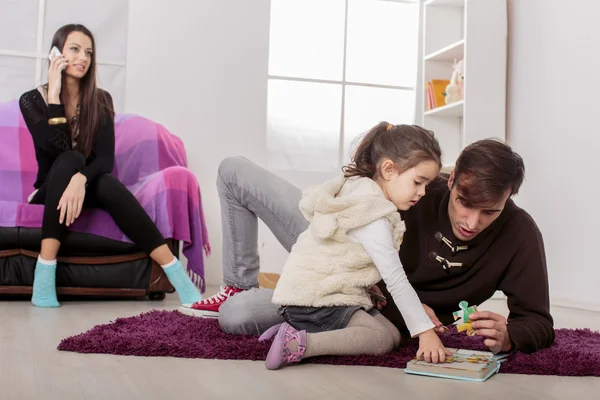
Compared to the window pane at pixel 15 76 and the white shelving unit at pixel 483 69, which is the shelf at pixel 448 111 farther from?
the window pane at pixel 15 76

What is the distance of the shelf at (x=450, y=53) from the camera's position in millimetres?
3971

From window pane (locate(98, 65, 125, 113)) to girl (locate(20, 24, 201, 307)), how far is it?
995 millimetres

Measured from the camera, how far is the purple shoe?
4.70 ft

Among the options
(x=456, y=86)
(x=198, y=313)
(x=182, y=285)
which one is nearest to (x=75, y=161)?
(x=182, y=285)

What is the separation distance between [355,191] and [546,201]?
89.8 inches

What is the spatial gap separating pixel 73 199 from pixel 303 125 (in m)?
1.95

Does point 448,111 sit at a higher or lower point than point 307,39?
lower

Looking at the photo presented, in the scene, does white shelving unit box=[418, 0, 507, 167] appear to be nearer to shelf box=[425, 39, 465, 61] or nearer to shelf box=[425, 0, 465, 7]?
shelf box=[425, 39, 465, 61]

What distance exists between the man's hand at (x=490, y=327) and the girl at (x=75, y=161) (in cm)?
141

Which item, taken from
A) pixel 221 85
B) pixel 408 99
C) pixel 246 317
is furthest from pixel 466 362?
pixel 408 99

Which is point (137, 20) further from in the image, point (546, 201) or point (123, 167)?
point (546, 201)

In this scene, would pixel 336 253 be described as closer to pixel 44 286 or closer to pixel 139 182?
pixel 44 286

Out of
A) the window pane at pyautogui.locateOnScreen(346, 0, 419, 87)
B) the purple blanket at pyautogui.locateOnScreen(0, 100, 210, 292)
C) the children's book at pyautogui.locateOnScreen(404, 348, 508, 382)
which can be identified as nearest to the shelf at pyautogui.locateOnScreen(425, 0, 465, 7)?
the window pane at pyautogui.locateOnScreen(346, 0, 419, 87)

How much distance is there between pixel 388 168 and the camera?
1626 mm
